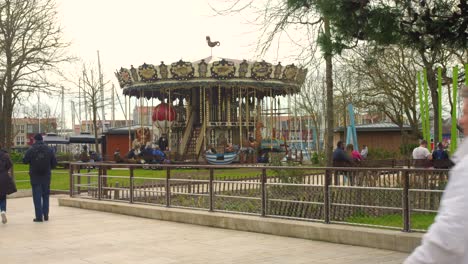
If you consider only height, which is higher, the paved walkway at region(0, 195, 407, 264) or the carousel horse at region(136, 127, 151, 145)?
the carousel horse at region(136, 127, 151, 145)

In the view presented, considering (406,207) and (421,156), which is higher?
(421,156)

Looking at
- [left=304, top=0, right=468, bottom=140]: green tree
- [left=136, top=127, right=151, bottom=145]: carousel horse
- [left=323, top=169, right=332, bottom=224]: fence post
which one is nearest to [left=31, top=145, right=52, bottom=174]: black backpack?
[left=323, top=169, right=332, bottom=224]: fence post

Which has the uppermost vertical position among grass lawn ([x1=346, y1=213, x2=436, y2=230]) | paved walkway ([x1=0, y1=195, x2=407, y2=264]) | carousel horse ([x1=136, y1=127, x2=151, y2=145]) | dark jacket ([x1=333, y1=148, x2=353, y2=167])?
carousel horse ([x1=136, y1=127, x2=151, y2=145])

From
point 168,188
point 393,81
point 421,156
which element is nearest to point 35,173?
point 168,188

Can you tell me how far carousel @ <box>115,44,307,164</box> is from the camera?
3772cm

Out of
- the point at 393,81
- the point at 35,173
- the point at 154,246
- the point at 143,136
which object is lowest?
the point at 154,246

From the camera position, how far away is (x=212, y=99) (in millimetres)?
41062

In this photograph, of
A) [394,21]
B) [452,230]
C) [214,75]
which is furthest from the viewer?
[214,75]

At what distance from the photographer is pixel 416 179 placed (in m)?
8.84

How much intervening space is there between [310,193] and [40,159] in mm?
5838

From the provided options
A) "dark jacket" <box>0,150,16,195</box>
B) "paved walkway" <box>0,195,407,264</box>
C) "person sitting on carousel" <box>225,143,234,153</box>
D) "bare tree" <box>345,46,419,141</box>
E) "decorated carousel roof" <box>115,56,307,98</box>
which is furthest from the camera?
"person sitting on carousel" <box>225,143,234,153</box>

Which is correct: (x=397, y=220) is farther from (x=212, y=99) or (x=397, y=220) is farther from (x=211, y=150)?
(x=212, y=99)

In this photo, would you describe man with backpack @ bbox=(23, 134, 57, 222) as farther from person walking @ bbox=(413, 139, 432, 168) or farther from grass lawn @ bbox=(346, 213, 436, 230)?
person walking @ bbox=(413, 139, 432, 168)

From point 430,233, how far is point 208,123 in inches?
1447
